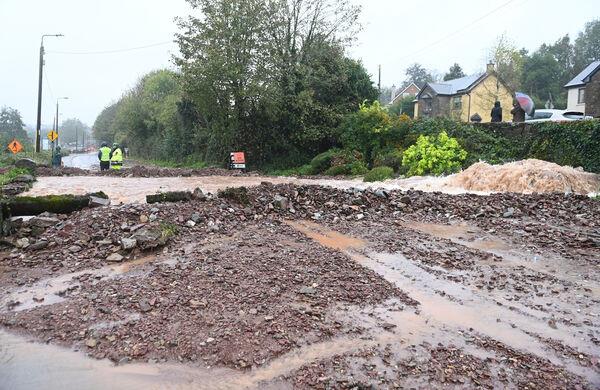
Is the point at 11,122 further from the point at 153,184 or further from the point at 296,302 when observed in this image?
the point at 296,302

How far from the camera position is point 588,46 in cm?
6047

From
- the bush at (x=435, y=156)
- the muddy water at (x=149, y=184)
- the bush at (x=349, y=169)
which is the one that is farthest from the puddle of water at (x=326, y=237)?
the bush at (x=349, y=169)

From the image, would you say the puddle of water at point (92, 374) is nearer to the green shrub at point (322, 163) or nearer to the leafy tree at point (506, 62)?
the green shrub at point (322, 163)

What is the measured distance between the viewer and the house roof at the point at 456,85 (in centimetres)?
4749

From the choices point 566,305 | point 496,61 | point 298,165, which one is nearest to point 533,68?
point 496,61

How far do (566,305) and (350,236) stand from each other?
12.4 feet

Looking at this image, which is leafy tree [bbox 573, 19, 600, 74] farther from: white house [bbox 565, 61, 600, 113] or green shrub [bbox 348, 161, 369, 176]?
green shrub [bbox 348, 161, 369, 176]

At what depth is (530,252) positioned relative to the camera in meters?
7.86

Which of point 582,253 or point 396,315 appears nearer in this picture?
point 396,315

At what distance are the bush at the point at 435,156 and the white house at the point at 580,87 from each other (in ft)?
84.0

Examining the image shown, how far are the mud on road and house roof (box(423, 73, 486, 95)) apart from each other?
135ft

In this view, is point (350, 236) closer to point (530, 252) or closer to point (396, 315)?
point (530, 252)

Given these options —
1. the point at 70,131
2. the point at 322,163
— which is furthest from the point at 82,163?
the point at 70,131

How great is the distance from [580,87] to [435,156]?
91.9 feet
